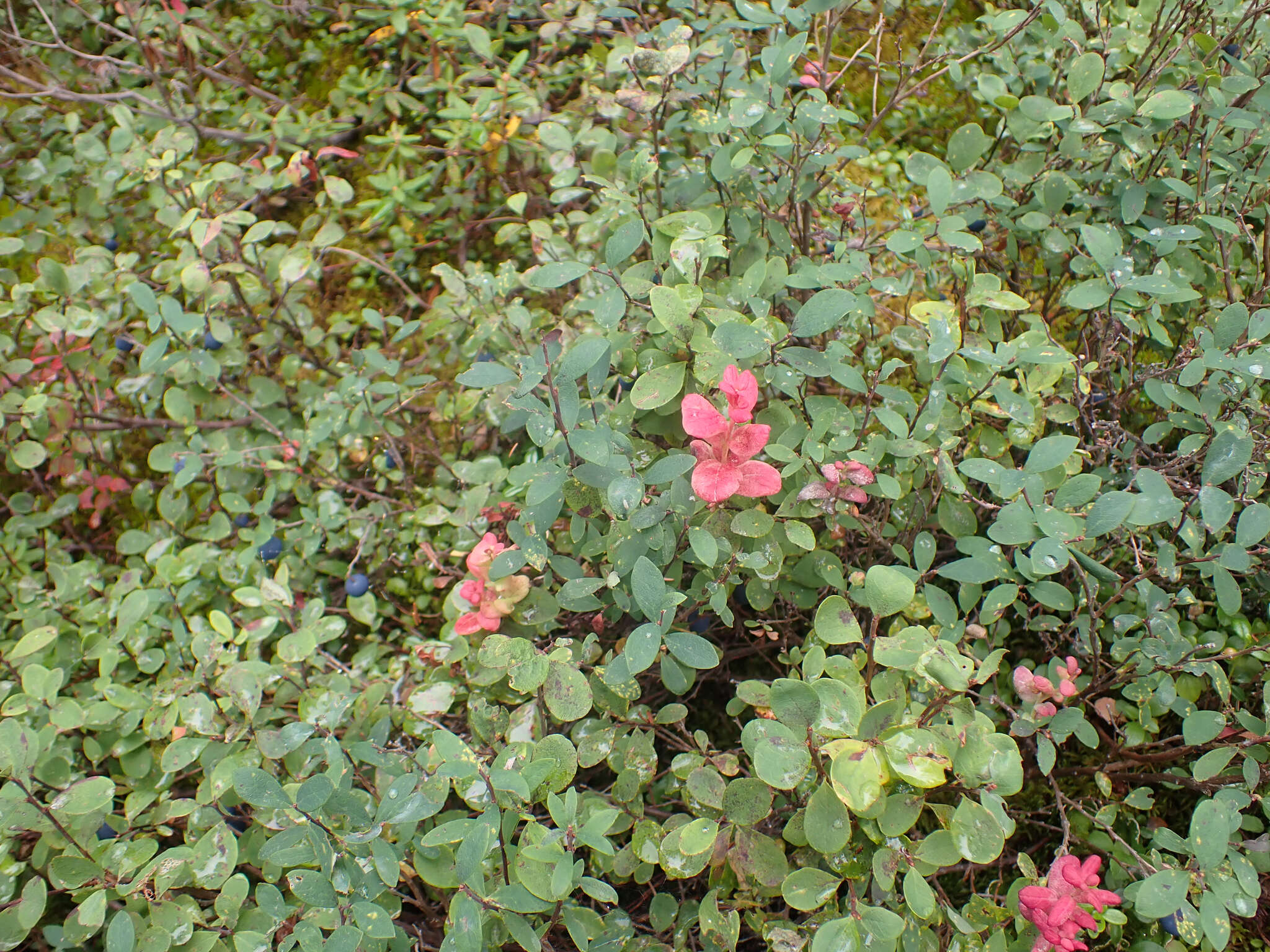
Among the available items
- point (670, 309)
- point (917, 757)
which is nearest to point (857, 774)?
point (917, 757)

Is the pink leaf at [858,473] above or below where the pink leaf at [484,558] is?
above

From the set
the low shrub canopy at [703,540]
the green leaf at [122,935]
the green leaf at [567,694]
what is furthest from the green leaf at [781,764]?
the green leaf at [122,935]

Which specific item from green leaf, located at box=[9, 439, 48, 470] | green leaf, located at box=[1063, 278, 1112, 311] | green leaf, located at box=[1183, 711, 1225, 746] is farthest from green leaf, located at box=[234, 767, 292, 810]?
green leaf, located at box=[9, 439, 48, 470]

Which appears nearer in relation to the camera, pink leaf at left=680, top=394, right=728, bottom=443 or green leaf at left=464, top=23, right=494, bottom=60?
pink leaf at left=680, top=394, right=728, bottom=443

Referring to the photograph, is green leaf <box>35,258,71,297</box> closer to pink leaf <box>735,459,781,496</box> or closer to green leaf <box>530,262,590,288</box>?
green leaf <box>530,262,590,288</box>

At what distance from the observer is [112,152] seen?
2.29m

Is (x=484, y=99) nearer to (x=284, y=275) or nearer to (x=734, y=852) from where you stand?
(x=284, y=275)

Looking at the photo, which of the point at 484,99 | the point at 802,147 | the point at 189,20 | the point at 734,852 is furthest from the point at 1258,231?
the point at 189,20

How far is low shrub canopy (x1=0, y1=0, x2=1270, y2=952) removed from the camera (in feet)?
3.31

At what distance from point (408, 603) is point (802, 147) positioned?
1376 mm

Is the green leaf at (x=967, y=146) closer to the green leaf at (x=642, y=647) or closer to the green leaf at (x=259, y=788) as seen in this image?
the green leaf at (x=642, y=647)

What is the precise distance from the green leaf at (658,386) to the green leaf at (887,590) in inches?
14.8

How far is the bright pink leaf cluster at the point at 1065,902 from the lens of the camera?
95 centimetres

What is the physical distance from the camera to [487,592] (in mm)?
1277
